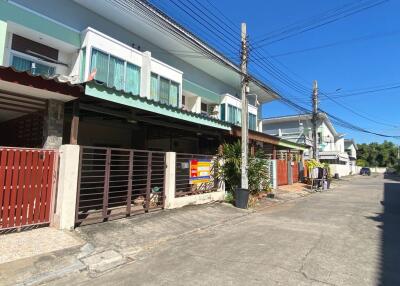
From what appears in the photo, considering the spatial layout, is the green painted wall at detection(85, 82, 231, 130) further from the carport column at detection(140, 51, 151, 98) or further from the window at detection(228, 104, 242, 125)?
the window at detection(228, 104, 242, 125)

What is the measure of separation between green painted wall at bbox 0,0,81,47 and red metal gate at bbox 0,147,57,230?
6.15 meters

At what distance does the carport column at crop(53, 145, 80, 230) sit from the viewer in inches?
311

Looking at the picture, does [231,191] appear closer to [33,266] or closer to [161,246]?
[161,246]

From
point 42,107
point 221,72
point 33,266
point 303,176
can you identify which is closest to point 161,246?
point 33,266

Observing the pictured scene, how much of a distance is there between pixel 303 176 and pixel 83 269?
25.0 meters

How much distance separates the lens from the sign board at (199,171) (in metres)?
12.8

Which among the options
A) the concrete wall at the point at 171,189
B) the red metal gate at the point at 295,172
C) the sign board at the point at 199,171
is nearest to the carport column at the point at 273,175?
the red metal gate at the point at 295,172

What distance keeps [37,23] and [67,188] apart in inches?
292

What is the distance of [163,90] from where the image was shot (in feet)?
54.0

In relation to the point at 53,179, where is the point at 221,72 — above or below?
above

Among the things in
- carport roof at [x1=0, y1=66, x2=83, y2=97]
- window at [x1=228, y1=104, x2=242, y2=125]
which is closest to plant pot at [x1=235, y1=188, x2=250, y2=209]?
carport roof at [x1=0, y1=66, x2=83, y2=97]

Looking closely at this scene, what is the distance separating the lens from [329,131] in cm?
5109

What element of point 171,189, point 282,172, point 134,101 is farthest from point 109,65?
point 282,172

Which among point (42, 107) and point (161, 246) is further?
point (42, 107)
